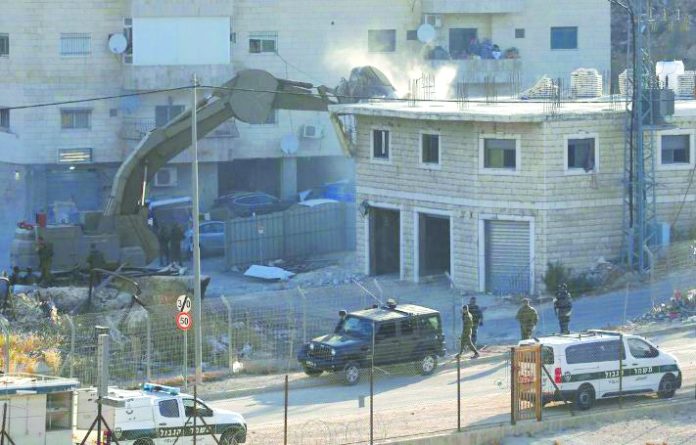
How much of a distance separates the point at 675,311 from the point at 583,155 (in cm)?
553

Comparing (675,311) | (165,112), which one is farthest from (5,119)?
(675,311)

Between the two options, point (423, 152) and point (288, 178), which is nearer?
point (423, 152)

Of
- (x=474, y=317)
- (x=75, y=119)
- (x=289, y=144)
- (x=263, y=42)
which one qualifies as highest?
(x=263, y=42)

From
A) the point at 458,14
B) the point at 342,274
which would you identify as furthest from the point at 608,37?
the point at 342,274

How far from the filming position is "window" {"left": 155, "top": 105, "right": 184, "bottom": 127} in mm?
61188

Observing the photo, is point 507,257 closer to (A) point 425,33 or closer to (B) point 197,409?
(B) point 197,409

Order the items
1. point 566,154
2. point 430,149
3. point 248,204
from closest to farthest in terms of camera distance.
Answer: point 566,154, point 430,149, point 248,204

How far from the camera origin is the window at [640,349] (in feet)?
102

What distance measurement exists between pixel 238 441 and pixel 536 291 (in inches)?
661

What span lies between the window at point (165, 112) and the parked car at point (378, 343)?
27219mm

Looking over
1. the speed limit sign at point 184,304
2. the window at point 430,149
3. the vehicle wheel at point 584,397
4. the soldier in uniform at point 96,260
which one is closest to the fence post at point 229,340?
the speed limit sign at point 184,304

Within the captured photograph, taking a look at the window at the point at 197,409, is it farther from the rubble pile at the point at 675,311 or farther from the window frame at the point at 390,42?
the window frame at the point at 390,42

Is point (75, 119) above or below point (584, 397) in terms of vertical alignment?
above

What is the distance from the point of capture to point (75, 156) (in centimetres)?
6059
